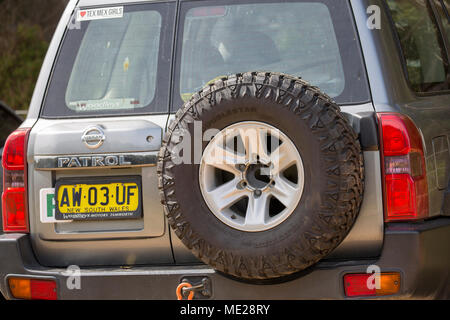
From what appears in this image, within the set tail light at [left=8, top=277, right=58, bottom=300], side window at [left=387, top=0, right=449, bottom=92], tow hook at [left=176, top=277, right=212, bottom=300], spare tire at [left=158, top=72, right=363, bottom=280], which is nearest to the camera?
spare tire at [left=158, top=72, right=363, bottom=280]

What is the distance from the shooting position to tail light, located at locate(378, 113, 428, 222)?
10.7 ft

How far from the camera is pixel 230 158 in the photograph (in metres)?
3.24

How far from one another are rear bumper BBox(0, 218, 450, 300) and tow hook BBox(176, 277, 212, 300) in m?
0.02

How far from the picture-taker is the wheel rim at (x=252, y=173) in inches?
125

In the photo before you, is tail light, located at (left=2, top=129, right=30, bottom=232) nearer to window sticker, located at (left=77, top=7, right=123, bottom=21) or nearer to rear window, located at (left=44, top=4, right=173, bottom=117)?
rear window, located at (left=44, top=4, right=173, bottom=117)

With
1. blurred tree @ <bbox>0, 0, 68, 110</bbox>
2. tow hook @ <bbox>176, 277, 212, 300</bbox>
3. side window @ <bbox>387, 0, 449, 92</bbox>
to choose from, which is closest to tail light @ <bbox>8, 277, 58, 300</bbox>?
tow hook @ <bbox>176, 277, 212, 300</bbox>

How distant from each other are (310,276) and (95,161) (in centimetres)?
118

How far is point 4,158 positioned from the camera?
377cm

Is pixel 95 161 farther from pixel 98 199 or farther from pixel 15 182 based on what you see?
pixel 15 182
